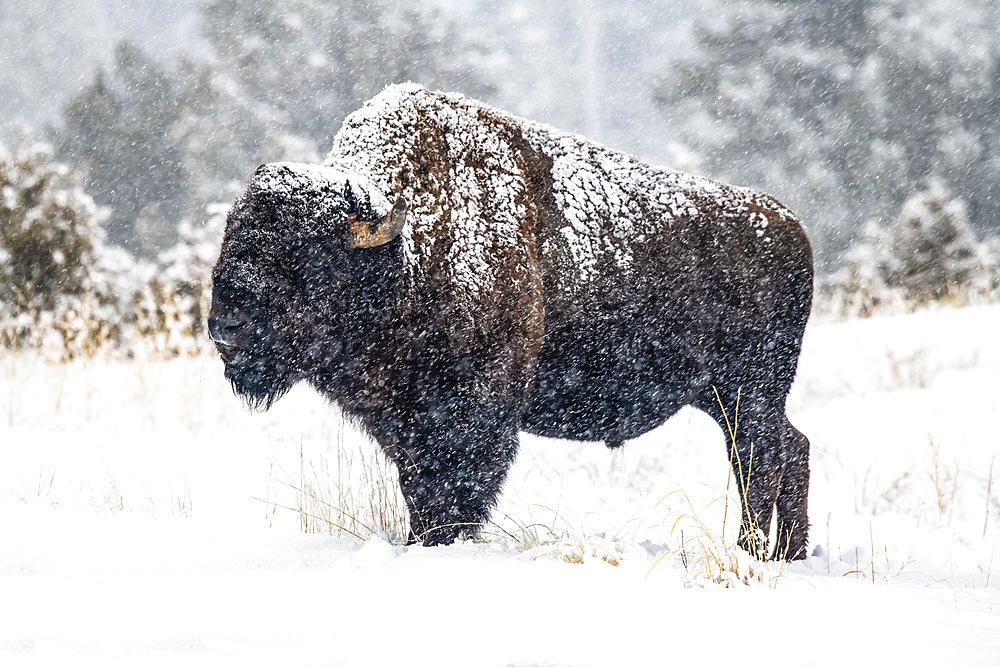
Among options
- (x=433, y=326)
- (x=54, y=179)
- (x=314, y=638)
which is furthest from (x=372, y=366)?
(x=54, y=179)

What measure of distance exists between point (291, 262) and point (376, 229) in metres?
0.32

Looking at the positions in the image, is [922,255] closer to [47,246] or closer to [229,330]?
[47,246]

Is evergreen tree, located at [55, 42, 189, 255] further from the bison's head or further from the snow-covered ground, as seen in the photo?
the bison's head

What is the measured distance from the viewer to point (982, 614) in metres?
2.37

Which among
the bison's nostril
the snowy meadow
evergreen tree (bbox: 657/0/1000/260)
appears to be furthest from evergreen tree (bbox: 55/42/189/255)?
the bison's nostril

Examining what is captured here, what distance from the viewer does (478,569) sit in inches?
102

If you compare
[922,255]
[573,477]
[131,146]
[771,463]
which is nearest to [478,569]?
[771,463]

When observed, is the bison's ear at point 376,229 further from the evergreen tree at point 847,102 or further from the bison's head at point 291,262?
the evergreen tree at point 847,102

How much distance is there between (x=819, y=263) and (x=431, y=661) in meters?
23.2

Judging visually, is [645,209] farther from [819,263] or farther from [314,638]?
[819,263]

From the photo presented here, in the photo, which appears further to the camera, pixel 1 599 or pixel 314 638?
pixel 1 599

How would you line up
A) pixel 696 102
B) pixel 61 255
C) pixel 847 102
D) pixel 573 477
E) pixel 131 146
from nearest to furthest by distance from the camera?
pixel 573 477 → pixel 61 255 → pixel 847 102 → pixel 696 102 → pixel 131 146

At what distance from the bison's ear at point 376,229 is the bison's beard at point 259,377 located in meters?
0.51

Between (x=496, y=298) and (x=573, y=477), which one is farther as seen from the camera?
(x=573, y=477)
